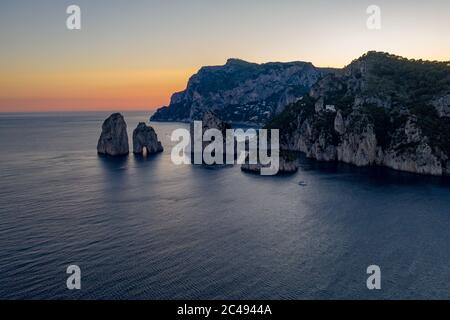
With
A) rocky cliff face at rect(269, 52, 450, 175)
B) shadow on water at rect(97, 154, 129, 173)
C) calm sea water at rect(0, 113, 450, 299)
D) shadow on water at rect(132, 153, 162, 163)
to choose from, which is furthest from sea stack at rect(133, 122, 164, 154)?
rocky cliff face at rect(269, 52, 450, 175)

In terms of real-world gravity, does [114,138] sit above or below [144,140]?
above

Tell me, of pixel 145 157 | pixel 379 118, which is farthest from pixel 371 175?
pixel 145 157

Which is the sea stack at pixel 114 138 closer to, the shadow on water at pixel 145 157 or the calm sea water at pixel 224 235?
the shadow on water at pixel 145 157

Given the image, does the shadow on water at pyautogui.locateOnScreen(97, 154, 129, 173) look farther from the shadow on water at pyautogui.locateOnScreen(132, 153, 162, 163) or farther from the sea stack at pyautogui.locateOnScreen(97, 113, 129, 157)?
the sea stack at pyautogui.locateOnScreen(97, 113, 129, 157)

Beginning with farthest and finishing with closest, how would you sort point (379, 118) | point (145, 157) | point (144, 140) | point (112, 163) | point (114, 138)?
point (144, 140) → point (114, 138) → point (145, 157) → point (112, 163) → point (379, 118)

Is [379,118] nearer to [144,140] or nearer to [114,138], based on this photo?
[144,140]

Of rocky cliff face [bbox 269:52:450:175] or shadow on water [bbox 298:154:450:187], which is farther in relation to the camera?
rocky cliff face [bbox 269:52:450:175]

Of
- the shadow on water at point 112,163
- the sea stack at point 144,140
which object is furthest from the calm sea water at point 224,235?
the sea stack at point 144,140
